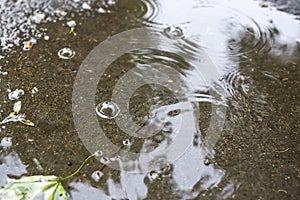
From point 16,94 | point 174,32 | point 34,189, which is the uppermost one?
point 174,32

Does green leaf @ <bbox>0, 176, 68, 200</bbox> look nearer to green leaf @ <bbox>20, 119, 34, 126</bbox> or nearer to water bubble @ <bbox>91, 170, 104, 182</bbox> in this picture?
water bubble @ <bbox>91, 170, 104, 182</bbox>

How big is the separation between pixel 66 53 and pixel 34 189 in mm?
814

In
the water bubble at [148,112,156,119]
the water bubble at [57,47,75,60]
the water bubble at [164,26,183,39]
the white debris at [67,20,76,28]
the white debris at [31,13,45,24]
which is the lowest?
the water bubble at [148,112,156,119]

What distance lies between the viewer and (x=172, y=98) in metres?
1.83

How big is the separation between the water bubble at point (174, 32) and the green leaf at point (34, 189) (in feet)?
3.40

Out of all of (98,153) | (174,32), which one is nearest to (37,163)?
(98,153)

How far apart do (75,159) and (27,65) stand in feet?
2.13

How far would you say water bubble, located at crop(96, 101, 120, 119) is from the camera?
176cm

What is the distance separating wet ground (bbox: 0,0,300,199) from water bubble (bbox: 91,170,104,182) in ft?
0.06

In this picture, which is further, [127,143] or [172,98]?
[172,98]

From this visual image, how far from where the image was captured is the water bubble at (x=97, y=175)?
1.53m

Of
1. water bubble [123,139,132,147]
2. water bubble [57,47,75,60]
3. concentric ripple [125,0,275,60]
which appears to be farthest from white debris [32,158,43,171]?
concentric ripple [125,0,275,60]

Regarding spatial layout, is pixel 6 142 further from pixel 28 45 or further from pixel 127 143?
pixel 28 45

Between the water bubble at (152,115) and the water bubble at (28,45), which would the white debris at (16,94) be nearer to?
the water bubble at (28,45)
